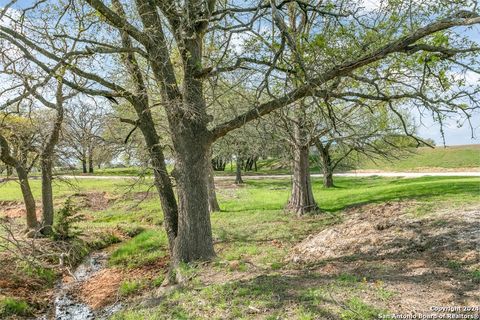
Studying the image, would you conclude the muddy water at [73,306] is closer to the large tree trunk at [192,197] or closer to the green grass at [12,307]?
the green grass at [12,307]

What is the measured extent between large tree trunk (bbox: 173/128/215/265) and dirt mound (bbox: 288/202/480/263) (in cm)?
205

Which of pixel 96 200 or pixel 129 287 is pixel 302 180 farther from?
pixel 96 200

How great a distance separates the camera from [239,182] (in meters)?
29.0

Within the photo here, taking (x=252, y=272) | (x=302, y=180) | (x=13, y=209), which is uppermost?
(x=302, y=180)

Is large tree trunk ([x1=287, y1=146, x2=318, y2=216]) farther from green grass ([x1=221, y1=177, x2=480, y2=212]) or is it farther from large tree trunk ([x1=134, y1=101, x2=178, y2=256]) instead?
large tree trunk ([x1=134, y1=101, x2=178, y2=256])

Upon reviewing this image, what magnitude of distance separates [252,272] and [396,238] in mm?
3073

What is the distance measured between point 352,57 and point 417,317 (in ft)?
15.7

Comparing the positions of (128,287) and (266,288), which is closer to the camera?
(266,288)

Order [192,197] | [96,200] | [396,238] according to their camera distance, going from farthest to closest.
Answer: [96,200], [192,197], [396,238]

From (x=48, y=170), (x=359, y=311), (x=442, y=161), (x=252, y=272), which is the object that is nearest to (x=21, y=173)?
(x=48, y=170)

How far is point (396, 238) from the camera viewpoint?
7.62 m

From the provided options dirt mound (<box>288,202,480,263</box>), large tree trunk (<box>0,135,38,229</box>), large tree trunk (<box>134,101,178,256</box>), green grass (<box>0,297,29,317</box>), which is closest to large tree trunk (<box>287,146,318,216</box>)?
dirt mound (<box>288,202,480,263</box>)

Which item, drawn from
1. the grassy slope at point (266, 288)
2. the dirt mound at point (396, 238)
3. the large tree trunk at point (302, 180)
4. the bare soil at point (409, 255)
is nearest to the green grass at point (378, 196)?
the grassy slope at point (266, 288)

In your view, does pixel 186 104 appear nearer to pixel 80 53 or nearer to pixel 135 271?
pixel 80 53
